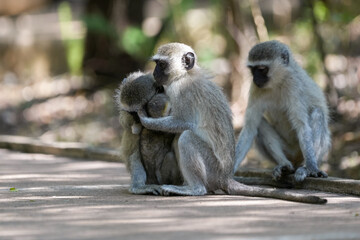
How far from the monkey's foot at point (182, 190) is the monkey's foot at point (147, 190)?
8 cm

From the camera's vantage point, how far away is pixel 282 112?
29.5 feet

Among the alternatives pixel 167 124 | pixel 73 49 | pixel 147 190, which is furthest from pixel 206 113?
pixel 73 49

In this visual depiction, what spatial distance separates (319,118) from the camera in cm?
869

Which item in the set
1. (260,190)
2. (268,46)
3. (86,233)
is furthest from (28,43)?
(86,233)

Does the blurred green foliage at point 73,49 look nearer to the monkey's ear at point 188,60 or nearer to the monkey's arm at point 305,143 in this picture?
the monkey's arm at point 305,143

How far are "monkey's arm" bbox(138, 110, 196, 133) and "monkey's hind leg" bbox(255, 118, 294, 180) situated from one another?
1813 mm

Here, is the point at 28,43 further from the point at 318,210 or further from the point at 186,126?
the point at 318,210

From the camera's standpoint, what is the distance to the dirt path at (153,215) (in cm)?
514

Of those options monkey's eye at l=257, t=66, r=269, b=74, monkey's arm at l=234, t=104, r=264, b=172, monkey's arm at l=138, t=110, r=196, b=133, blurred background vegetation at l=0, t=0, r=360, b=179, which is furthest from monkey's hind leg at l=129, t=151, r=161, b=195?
blurred background vegetation at l=0, t=0, r=360, b=179

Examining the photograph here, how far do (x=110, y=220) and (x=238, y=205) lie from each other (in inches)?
59.2

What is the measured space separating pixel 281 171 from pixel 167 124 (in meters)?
1.90

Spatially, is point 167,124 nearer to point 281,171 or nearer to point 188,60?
point 188,60

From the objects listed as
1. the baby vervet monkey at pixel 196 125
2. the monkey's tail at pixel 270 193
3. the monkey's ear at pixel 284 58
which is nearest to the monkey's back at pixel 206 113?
the baby vervet monkey at pixel 196 125

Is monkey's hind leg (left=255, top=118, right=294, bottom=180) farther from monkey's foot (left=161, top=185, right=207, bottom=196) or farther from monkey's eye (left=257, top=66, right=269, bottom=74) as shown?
monkey's foot (left=161, top=185, right=207, bottom=196)
